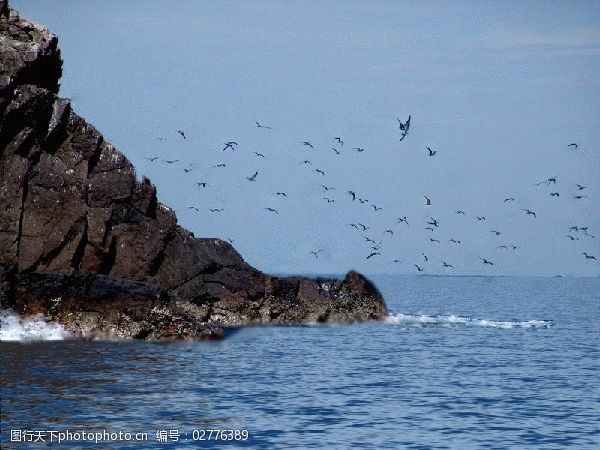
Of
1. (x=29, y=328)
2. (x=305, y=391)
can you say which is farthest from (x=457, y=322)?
(x=305, y=391)

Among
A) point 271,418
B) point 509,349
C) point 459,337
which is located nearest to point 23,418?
point 271,418

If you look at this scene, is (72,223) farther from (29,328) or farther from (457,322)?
(457,322)

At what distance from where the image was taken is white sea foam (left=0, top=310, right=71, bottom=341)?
51656mm

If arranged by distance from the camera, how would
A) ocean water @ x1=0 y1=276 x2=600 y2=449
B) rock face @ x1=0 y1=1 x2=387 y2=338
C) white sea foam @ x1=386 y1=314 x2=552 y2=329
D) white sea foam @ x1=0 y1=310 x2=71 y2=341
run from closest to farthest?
ocean water @ x1=0 y1=276 x2=600 y2=449 → white sea foam @ x1=0 y1=310 x2=71 y2=341 → rock face @ x1=0 y1=1 x2=387 y2=338 → white sea foam @ x1=386 y1=314 x2=552 y2=329

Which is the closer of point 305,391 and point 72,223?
point 305,391

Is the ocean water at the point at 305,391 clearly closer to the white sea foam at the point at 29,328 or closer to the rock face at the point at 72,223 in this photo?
the white sea foam at the point at 29,328

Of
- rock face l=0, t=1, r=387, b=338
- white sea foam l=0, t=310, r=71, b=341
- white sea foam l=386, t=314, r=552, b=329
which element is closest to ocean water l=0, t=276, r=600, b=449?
white sea foam l=0, t=310, r=71, b=341

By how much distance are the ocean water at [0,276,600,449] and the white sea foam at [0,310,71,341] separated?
0.08 metres

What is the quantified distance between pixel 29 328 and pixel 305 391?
2035cm

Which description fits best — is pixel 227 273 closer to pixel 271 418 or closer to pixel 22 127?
pixel 22 127

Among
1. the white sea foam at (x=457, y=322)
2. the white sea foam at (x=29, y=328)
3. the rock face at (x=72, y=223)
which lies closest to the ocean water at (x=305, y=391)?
the white sea foam at (x=29, y=328)

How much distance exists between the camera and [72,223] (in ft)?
177

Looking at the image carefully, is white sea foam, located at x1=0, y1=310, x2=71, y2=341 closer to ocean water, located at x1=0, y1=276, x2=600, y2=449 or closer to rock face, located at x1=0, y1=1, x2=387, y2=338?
ocean water, located at x1=0, y1=276, x2=600, y2=449

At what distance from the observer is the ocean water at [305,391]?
1156 inches
